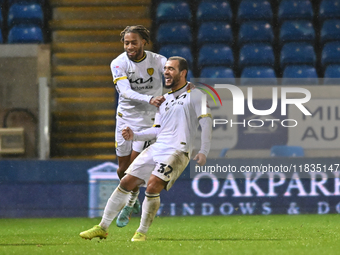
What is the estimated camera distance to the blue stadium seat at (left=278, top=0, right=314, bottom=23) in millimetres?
11438

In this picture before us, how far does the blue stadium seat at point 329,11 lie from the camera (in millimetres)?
11547

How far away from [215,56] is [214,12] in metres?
1.06

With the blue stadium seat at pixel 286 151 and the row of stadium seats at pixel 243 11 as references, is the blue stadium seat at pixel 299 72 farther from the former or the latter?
the blue stadium seat at pixel 286 151

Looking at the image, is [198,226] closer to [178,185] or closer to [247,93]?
[178,185]

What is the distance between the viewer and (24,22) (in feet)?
36.0

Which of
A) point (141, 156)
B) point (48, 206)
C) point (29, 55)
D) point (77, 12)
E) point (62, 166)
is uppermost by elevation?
point (77, 12)

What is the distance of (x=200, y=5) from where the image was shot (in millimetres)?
11555

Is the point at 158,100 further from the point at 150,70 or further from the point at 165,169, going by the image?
the point at 150,70

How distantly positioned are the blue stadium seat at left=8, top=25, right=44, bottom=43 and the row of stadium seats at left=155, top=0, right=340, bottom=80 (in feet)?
6.61

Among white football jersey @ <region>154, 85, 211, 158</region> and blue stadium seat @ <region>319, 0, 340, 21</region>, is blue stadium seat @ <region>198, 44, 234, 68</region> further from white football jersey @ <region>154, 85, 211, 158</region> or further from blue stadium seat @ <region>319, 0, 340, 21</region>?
white football jersey @ <region>154, 85, 211, 158</region>

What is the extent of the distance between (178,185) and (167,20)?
3828 millimetres

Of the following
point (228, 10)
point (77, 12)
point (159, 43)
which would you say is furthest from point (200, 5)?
point (77, 12)

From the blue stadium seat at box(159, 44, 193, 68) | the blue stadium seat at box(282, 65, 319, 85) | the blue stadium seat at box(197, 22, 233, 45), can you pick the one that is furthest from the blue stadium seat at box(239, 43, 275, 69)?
the blue stadium seat at box(159, 44, 193, 68)

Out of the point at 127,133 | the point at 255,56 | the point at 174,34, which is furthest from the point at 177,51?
the point at 127,133
